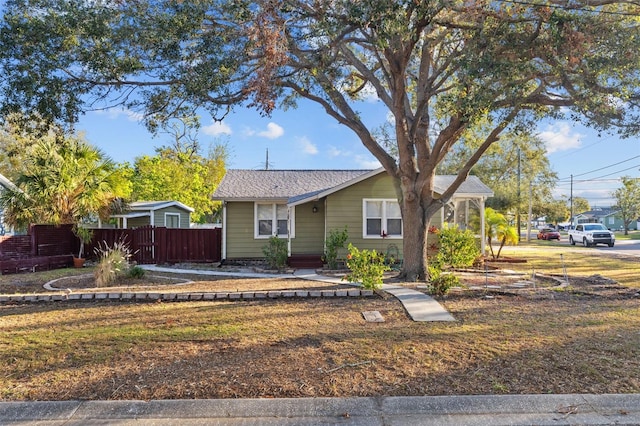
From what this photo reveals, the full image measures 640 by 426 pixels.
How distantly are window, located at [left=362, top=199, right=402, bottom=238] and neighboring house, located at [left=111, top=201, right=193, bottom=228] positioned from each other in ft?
33.7

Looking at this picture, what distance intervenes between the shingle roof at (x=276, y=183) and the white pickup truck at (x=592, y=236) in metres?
21.1

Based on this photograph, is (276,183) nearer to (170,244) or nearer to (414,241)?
(170,244)

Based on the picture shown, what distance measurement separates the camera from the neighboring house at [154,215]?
732 inches

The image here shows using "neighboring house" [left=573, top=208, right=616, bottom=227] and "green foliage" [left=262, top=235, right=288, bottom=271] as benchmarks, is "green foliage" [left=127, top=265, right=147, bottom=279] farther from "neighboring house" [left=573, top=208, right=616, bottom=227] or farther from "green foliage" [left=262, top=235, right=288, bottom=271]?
"neighboring house" [left=573, top=208, right=616, bottom=227]

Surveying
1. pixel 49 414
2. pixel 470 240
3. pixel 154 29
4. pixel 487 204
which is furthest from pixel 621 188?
pixel 49 414

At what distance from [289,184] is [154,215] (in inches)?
280

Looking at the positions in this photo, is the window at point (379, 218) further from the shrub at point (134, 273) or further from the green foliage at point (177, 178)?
the green foliage at point (177, 178)

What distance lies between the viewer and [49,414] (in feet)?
11.1

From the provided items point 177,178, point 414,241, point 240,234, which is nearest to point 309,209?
point 240,234

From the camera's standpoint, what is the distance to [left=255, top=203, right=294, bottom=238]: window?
1523 centimetres

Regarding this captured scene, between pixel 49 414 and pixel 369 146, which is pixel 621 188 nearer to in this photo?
pixel 369 146

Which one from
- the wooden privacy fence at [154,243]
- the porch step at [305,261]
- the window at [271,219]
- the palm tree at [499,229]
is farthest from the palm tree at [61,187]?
the palm tree at [499,229]

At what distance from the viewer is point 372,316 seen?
6508 mm

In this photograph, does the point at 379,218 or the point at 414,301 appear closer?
the point at 414,301
